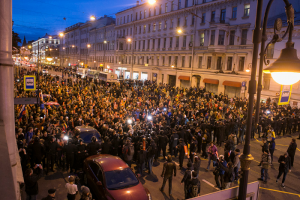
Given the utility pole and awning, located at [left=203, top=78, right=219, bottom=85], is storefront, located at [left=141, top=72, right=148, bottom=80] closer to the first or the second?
awning, located at [left=203, top=78, right=219, bottom=85]

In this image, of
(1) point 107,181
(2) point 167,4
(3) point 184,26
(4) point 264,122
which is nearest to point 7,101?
(1) point 107,181

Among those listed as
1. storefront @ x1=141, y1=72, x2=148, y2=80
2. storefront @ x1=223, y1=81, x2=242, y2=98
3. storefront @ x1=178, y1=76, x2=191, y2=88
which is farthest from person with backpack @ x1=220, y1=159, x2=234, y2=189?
storefront @ x1=141, y1=72, x2=148, y2=80

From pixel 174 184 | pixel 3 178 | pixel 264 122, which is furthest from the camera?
pixel 264 122

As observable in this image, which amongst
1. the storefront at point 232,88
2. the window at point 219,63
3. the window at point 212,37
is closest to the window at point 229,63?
the window at point 219,63

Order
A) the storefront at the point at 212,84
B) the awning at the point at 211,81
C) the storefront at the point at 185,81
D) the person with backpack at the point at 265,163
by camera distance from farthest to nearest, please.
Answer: the storefront at the point at 185,81, the storefront at the point at 212,84, the awning at the point at 211,81, the person with backpack at the point at 265,163

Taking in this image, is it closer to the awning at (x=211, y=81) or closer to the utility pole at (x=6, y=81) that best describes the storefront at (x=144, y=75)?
the awning at (x=211, y=81)

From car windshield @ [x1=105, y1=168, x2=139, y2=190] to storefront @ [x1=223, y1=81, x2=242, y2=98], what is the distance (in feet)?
93.0

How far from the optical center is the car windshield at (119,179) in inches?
259

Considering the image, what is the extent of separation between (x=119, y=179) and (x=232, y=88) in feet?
99.4

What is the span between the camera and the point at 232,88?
33375 millimetres

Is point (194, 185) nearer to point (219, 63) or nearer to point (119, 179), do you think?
point (119, 179)

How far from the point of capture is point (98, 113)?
50.9 feet

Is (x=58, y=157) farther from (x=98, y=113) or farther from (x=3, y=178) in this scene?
(x=3, y=178)

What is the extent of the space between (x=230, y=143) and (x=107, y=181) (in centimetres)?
716
